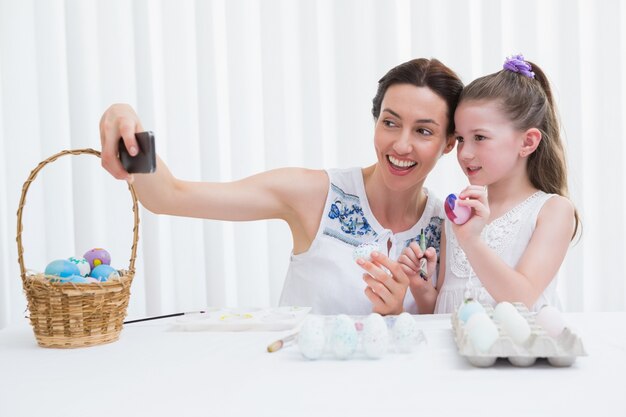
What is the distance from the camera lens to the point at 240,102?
275cm

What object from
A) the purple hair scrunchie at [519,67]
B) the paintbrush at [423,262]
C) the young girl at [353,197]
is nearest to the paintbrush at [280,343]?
the paintbrush at [423,262]

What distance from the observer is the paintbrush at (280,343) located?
1.10 m

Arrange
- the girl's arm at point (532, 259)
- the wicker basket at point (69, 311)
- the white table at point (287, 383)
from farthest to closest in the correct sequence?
the girl's arm at point (532, 259)
the wicker basket at point (69, 311)
the white table at point (287, 383)

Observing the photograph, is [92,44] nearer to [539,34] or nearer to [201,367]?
[539,34]

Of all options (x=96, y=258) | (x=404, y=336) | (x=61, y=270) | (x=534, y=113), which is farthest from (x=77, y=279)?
(x=534, y=113)

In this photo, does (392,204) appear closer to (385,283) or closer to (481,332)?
(385,283)

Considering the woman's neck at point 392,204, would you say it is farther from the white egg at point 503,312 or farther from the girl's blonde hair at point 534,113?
the white egg at point 503,312

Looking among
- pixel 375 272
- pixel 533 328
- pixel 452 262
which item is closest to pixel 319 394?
pixel 533 328

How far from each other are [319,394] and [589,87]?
2.34m

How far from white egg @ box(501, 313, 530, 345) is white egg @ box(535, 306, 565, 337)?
6 cm

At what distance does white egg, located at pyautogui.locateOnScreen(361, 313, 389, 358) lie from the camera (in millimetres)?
1028

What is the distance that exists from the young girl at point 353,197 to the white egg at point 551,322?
693 millimetres

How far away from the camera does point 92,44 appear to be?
9.20 ft

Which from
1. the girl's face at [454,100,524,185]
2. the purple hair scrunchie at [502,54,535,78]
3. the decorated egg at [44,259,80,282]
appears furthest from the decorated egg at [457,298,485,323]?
the purple hair scrunchie at [502,54,535,78]
